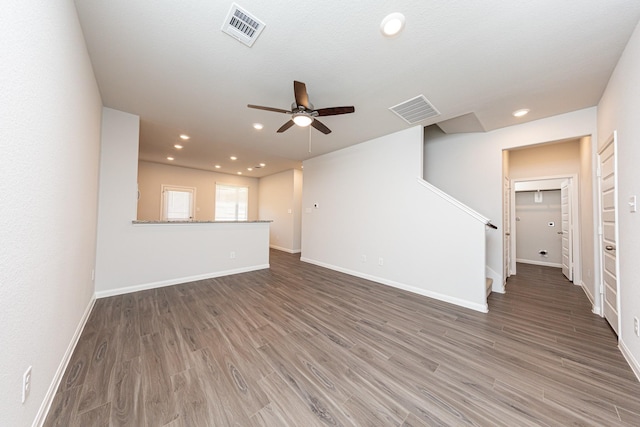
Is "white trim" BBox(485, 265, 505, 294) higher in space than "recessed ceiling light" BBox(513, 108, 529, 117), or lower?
lower

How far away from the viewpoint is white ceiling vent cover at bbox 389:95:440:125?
2.77 m

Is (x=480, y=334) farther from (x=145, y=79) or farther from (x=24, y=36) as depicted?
(x=145, y=79)

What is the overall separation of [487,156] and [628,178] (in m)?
1.96

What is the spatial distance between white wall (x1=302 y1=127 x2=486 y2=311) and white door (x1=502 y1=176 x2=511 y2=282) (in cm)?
122

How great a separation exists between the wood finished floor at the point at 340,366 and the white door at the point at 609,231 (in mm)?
290

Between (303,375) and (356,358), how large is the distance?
0.49m

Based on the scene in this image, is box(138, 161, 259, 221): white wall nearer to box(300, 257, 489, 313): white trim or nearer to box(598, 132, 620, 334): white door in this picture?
box(300, 257, 489, 313): white trim

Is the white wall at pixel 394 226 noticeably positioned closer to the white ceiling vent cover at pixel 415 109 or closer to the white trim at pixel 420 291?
the white trim at pixel 420 291

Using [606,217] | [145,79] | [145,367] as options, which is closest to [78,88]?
[145,79]

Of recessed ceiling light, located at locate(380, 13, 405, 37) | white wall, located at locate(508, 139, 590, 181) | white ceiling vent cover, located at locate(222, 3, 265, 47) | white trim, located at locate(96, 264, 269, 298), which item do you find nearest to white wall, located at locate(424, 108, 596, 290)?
white wall, located at locate(508, 139, 590, 181)

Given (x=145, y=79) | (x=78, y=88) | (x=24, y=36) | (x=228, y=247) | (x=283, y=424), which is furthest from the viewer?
(x=228, y=247)

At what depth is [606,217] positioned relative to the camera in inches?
93.3

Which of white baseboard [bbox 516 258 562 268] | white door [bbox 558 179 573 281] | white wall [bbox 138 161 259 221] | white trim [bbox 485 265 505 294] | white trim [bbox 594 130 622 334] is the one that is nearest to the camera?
white trim [bbox 594 130 622 334]

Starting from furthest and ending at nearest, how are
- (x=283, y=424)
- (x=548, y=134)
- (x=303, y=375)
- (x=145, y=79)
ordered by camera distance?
(x=548, y=134)
(x=145, y=79)
(x=303, y=375)
(x=283, y=424)
